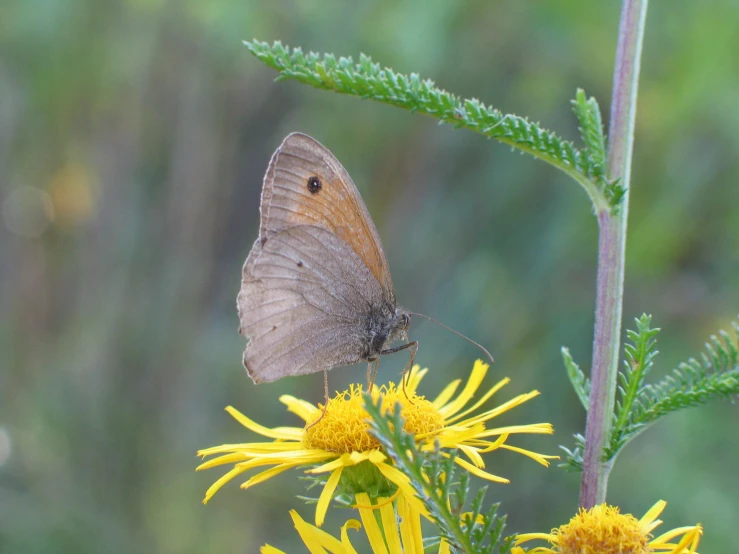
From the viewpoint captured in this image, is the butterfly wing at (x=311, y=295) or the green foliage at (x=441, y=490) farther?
the butterfly wing at (x=311, y=295)

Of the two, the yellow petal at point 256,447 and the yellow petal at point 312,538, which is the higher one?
the yellow petal at point 256,447

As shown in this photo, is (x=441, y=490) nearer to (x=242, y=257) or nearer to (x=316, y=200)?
(x=316, y=200)

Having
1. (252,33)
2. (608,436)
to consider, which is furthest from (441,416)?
(252,33)

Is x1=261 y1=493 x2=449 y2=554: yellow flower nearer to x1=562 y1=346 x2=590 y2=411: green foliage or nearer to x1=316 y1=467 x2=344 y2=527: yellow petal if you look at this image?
x1=316 y1=467 x2=344 y2=527: yellow petal

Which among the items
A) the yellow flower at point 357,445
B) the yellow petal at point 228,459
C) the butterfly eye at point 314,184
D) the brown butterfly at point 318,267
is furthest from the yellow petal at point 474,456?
the butterfly eye at point 314,184

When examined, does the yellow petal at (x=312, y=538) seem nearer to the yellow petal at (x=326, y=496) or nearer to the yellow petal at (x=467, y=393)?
the yellow petal at (x=326, y=496)
